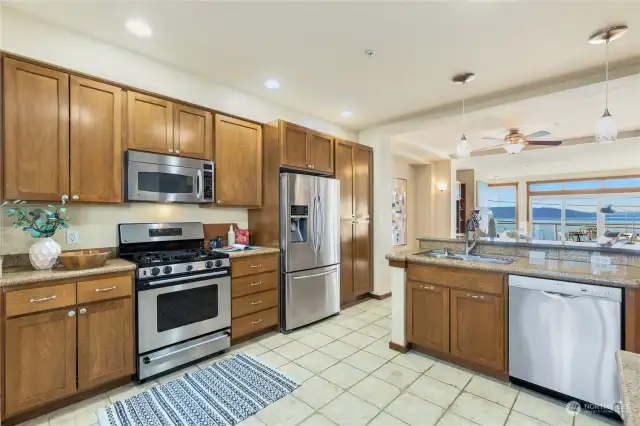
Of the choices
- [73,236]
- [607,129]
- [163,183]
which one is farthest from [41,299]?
[607,129]

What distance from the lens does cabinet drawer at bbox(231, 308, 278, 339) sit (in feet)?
9.92

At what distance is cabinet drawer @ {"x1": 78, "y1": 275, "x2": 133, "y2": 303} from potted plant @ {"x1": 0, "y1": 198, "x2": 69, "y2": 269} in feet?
1.01

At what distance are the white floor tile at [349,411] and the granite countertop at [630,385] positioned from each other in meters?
1.52

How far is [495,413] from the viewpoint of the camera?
2.04 m

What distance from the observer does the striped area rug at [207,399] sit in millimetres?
1970

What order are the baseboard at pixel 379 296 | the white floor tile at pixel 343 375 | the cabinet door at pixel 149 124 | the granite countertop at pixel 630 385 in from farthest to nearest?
1. the baseboard at pixel 379 296
2. the cabinet door at pixel 149 124
3. the white floor tile at pixel 343 375
4. the granite countertop at pixel 630 385

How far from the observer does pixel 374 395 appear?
2.26m

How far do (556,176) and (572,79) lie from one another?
26.2 feet

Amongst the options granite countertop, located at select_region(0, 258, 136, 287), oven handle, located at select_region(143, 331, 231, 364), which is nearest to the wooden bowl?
granite countertop, located at select_region(0, 258, 136, 287)

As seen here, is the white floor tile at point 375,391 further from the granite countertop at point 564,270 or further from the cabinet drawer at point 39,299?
the cabinet drawer at point 39,299

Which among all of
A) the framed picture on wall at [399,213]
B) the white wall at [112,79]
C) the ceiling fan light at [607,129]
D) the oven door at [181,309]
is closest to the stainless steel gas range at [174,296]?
the oven door at [181,309]

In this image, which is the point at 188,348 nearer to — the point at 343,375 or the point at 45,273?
the point at 45,273

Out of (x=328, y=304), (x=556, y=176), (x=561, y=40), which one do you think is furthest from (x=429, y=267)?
(x=556, y=176)

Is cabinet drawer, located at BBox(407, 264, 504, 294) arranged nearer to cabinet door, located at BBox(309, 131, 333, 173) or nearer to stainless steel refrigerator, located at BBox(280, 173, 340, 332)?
stainless steel refrigerator, located at BBox(280, 173, 340, 332)
